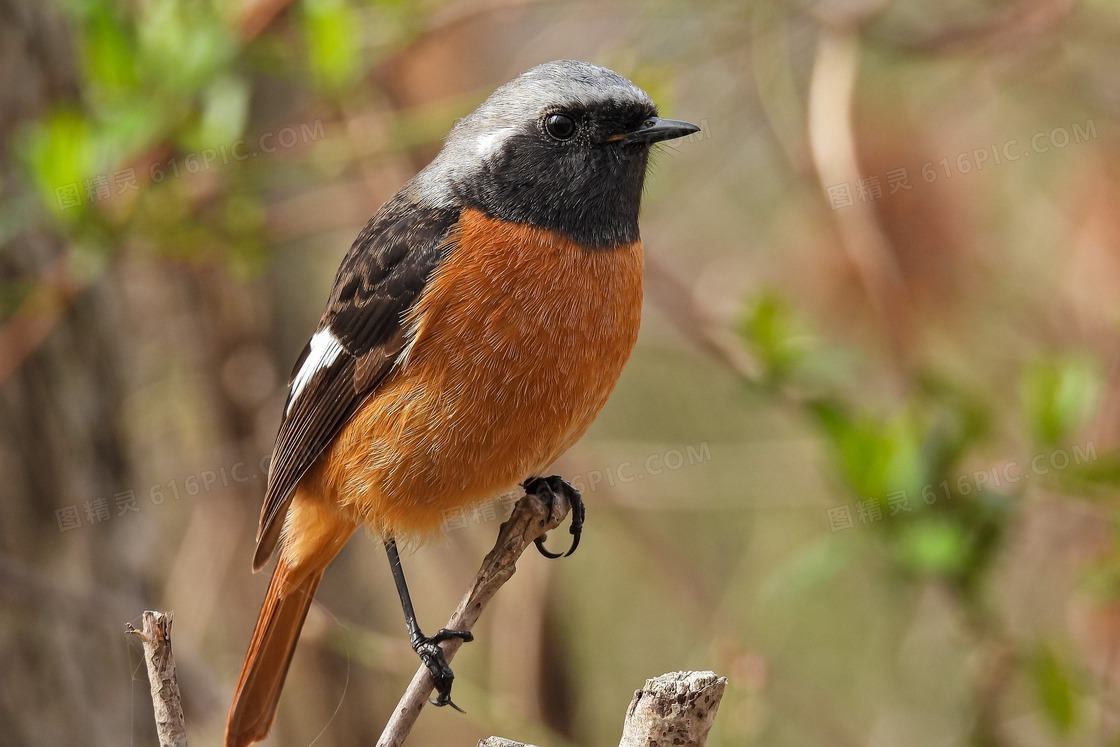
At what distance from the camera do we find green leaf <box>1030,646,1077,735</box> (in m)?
3.99

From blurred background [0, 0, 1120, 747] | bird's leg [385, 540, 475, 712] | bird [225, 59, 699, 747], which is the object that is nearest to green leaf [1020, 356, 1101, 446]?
blurred background [0, 0, 1120, 747]

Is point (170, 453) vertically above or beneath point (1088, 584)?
above

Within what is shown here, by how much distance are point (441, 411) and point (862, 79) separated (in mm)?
3770

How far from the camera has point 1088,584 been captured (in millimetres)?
4000

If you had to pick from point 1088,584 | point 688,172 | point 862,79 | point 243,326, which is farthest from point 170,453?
point 1088,584

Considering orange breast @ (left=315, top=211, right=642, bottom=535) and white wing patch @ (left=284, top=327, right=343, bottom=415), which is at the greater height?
white wing patch @ (left=284, top=327, right=343, bottom=415)

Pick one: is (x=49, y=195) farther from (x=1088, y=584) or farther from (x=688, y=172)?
(x=1088, y=584)

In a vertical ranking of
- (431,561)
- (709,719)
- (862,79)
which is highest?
(862,79)

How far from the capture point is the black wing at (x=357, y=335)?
3414 mm

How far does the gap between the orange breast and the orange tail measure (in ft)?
1.61

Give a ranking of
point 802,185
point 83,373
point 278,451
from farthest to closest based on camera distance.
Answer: point 802,185 < point 83,373 < point 278,451

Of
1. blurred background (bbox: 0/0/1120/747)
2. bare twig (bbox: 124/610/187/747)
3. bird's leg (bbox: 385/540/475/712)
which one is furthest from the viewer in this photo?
blurred background (bbox: 0/0/1120/747)

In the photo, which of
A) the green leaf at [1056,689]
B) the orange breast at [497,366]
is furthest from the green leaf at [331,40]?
the green leaf at [1056,689]

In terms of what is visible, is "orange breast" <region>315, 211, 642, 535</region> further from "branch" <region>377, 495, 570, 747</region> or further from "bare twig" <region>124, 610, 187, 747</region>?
"bare twig" <region>124, 610, 187, 747</region>
